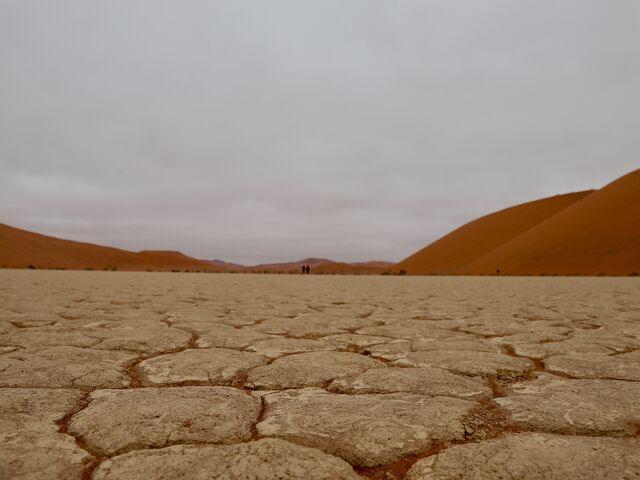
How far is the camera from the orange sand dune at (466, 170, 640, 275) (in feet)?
57.0

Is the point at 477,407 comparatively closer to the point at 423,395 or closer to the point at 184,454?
the point at 423,395

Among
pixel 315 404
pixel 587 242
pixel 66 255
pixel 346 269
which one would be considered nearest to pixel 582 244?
pixel 587 242

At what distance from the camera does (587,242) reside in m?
19.5

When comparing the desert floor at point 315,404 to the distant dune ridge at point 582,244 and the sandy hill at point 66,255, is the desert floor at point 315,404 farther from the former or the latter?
the sandy hill at point 66,255

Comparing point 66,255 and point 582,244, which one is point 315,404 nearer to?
point 582,244

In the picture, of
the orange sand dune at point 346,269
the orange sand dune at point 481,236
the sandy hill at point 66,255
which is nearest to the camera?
the orange sand dune at point 481,236

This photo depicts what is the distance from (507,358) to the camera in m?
1.93

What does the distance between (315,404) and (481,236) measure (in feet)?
122

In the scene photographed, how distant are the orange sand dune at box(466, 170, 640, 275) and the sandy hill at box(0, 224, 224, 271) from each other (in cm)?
2596

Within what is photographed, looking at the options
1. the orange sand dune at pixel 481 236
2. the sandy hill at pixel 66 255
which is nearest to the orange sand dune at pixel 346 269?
the orange sand dune at pixel 481 236

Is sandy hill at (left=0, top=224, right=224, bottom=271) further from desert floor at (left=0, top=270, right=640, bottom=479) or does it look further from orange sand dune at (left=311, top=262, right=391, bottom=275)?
desert floor at (left=0, top=270, right=640, bottom=479)

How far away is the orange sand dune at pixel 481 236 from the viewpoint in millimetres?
32969

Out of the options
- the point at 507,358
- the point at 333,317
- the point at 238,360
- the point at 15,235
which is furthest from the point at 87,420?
the point at 15,235

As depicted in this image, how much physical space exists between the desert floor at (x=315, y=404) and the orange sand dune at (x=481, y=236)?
30227 millimetres
